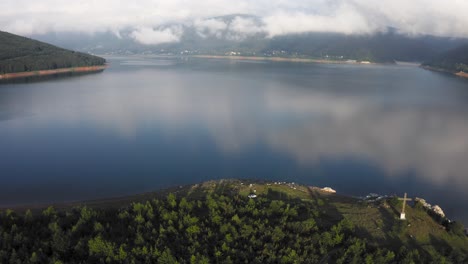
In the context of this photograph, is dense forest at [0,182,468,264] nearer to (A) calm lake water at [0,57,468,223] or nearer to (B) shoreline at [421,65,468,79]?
(A) calm lake water at [0,57,468,223]

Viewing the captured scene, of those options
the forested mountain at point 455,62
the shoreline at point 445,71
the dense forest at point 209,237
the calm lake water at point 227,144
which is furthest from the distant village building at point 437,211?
the forested mountain at point 455,62

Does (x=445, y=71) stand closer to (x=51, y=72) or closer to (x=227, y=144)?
(x=227, y=144)

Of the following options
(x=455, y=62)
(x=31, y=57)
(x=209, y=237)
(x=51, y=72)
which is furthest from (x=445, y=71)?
(x=209, y=237)

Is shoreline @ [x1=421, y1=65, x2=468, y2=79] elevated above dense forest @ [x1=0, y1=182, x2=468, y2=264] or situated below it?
above

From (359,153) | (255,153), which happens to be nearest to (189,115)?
(255,153)

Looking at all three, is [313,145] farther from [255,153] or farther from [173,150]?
[173,150]

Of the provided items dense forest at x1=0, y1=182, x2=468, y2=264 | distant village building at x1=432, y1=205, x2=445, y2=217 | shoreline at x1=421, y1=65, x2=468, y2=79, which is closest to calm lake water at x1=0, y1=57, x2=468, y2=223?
distant village building at x1=432, y1=205, x2=445, y2=217
